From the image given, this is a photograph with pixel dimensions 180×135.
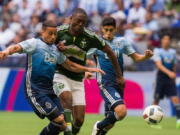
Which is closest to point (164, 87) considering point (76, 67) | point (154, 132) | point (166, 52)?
point (166, 52)

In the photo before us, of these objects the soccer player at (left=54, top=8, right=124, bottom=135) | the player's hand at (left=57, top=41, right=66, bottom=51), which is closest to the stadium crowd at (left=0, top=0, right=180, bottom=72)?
the soccer player at (left=54, top=8, right=124, bottom=135)

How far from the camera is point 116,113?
11.4m

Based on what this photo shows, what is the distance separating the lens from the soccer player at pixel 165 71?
1736 cm

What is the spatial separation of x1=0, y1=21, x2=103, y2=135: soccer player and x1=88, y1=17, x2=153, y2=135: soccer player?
1543 mm

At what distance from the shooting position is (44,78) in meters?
10.2

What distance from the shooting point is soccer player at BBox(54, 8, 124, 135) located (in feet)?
35.8

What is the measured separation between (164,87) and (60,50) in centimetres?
738

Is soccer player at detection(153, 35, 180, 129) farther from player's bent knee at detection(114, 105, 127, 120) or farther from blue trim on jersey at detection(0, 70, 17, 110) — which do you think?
player's bent knee at detection(114, 105, 127, 120)

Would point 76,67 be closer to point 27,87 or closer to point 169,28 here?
point 27,87

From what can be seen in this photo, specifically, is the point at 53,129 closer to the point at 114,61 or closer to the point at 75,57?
the point at 75,57

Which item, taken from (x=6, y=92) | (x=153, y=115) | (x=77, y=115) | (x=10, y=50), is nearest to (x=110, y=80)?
(x=77, y=115)

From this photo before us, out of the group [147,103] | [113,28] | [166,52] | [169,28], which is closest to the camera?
[113,28]

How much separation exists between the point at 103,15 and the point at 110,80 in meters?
11.8

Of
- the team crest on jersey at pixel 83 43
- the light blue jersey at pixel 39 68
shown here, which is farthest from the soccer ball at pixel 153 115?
the light blue jersey at pixel 39 68
